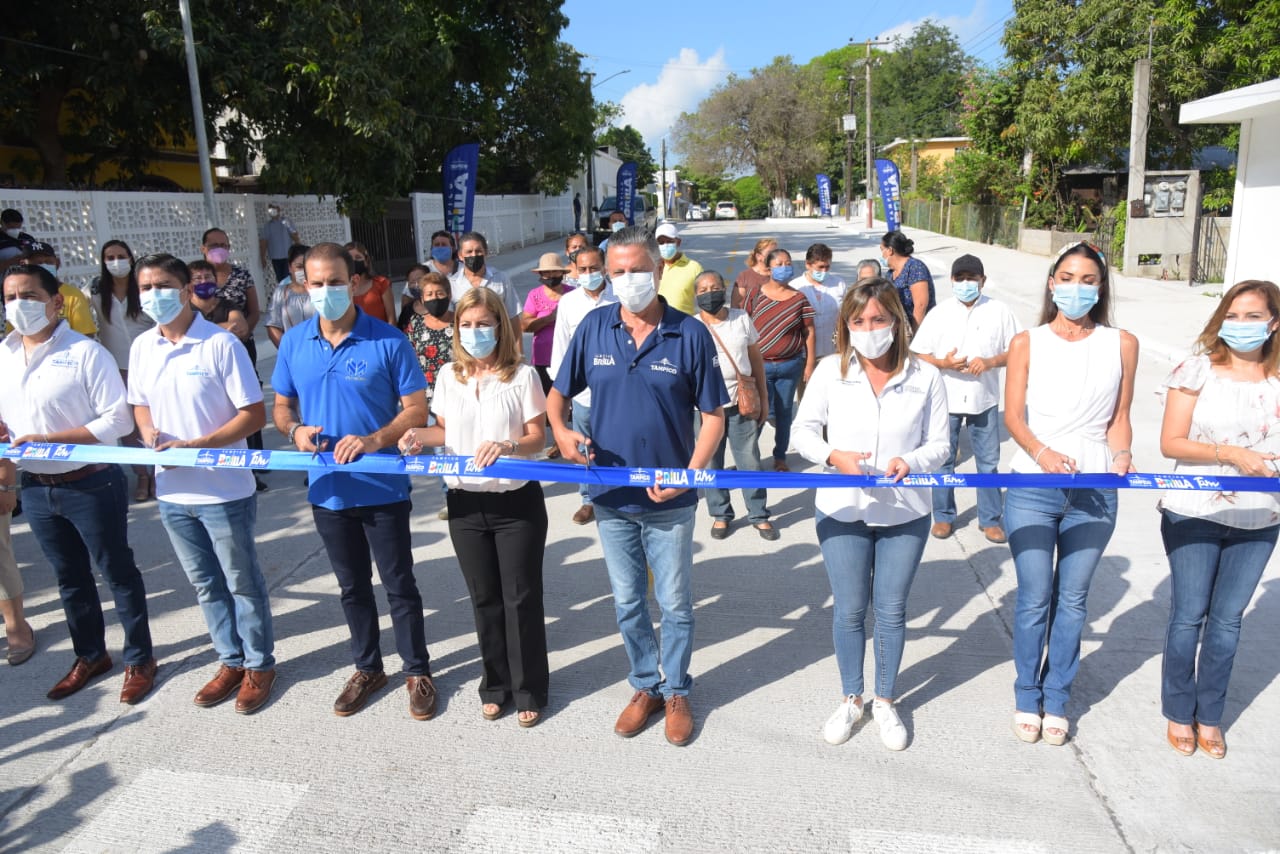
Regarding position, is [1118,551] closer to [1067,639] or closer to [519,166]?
[1067,639]

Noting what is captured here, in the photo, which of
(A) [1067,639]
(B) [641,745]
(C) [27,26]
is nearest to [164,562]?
(B) [641,745]

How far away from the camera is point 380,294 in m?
7.00

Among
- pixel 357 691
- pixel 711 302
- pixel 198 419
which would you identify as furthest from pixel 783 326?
pixel 198 419

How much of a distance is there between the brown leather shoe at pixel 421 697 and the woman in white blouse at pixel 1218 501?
2.99 m

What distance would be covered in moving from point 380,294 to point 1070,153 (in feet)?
77.7

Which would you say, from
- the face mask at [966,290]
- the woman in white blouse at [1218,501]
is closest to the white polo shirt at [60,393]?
the woman in white blouse at [1218,501]

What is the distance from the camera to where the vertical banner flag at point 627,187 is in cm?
3478

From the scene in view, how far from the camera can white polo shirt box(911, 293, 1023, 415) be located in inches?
215

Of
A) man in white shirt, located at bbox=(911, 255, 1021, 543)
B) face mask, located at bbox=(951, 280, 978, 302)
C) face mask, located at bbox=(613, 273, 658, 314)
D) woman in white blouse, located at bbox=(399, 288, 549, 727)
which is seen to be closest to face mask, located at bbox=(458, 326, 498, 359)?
woman in white blouse, located at bbox=(399, 288, 549, 727)

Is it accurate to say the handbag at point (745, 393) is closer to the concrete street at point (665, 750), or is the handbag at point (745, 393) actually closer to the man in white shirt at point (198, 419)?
the concrete street at point (665, 750)

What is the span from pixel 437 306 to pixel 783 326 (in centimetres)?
236

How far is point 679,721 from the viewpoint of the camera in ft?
12.0

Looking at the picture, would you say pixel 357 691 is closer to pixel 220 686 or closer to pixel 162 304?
pixel 220 686

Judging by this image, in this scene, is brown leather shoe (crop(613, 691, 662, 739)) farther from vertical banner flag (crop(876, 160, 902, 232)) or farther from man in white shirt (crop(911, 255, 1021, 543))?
vertical banner flag (crop(876, 160, 902, 232))
